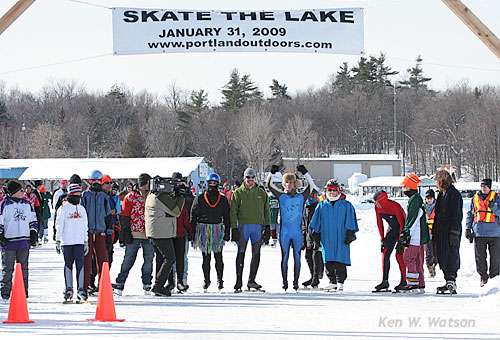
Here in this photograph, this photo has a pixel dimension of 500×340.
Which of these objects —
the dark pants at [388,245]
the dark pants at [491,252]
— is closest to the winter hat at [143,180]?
the dark pants at [388,245]

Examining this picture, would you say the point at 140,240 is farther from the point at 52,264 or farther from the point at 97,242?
the point at 52,264

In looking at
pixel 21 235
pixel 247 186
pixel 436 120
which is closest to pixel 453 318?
pixel 247 186

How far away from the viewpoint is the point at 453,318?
24.4 feet

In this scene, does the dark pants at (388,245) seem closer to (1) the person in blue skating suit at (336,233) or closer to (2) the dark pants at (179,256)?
(1) the person in blue skating suit at (336,233)

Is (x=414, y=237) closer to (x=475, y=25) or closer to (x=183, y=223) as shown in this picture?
(x=475, y=25)

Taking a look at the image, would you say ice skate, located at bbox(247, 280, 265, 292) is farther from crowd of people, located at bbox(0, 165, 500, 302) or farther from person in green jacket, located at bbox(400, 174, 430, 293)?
person in green jacket, located at bbox(400, 174, 430, 293)

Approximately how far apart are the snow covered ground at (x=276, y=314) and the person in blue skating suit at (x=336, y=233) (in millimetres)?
382

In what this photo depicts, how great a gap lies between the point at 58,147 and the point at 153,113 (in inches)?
849

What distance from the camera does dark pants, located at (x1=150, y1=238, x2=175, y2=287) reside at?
9.76 meters

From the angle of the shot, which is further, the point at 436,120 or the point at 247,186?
the point at 436,120

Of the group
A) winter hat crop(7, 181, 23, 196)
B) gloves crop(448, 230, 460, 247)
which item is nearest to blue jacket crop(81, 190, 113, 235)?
winter hat crop(7, 181, 23, 196)

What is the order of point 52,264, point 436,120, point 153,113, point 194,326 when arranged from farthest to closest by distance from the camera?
1. point 153,113
2. point 436,120
3. point 52,264
4. point 194,326

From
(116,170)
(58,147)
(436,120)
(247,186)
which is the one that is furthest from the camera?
(436,120)

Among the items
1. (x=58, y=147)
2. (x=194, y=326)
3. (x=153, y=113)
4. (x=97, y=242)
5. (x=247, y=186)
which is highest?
(x=153, y=113)
